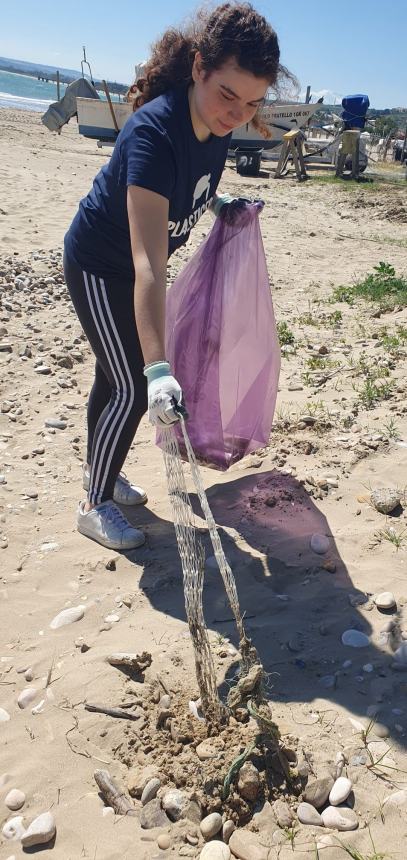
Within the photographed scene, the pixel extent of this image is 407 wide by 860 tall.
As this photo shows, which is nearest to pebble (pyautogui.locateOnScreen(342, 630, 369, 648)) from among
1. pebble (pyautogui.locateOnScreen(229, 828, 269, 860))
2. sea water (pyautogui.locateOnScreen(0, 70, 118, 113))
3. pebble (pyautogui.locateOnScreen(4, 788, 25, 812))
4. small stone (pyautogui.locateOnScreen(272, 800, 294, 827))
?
small stone (pyautogui.locateOnScreen(272, 800, 294, 827))

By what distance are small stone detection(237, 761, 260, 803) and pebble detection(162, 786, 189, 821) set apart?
0.14 meters

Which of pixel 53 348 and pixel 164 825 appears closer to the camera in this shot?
pixel 164 825

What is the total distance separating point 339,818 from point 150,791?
1.49ft

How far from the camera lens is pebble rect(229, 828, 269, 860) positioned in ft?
5.04

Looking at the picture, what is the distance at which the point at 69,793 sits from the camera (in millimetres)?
1753

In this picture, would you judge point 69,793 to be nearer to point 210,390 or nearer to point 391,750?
point 391,750

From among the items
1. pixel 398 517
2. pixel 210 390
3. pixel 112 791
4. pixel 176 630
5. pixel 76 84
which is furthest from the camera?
pixel 76 84

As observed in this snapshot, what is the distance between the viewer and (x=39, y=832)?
1.63m

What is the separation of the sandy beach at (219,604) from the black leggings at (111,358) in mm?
417

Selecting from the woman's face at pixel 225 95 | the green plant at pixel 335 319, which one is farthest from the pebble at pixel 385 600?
the green plant at pixel 335 319

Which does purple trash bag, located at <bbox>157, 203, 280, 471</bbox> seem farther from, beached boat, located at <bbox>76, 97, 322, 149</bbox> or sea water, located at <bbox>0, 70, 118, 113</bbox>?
sea water, located at <bbox>0, 70, 118, 113</bbox>

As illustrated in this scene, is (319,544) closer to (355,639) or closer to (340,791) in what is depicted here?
(355,639)

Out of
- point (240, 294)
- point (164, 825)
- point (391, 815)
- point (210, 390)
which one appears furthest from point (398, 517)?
point (164, 825)

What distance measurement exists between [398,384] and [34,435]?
2044 mm
